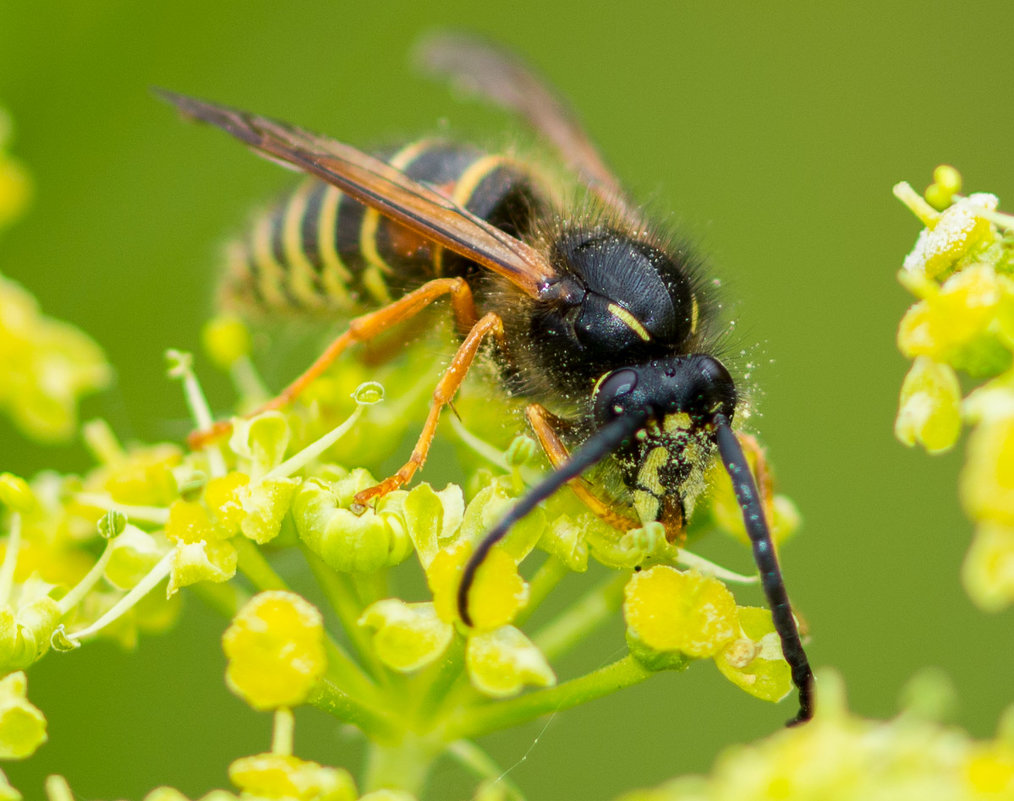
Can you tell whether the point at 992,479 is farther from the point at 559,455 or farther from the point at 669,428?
the point at 559,455

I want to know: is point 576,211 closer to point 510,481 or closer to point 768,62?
point 510,481

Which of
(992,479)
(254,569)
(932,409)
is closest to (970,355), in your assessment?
(932,409)

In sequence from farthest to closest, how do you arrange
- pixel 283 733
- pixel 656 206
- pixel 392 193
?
pixel 656 206
pixel 392 193
pixel 283 733

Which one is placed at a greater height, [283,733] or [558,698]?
[558,698]

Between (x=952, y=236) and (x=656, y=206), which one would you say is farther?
(x=656, y=206)

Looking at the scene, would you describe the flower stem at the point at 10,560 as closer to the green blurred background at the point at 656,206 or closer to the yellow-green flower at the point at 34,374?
the yellow-green flower at the point at 34,374
